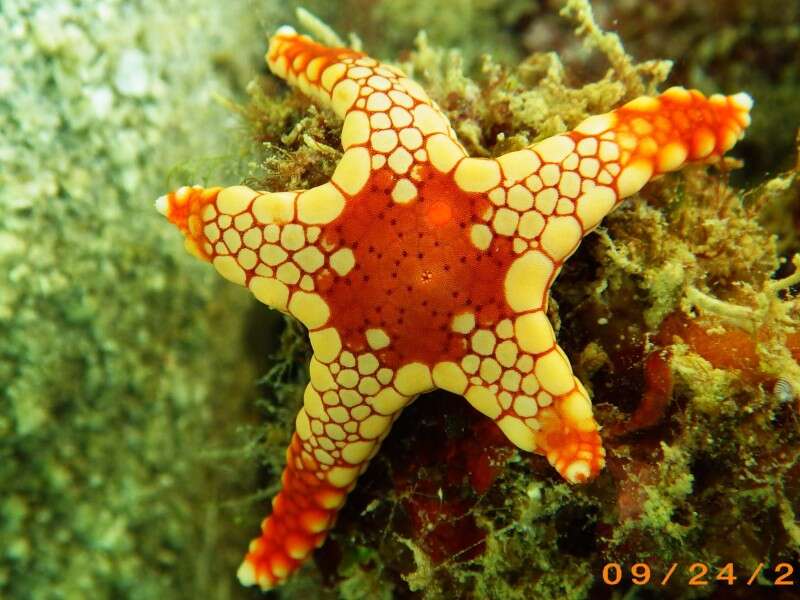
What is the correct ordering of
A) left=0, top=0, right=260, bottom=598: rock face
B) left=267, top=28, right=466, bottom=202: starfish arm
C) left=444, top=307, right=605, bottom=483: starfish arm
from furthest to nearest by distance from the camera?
left=0, top=0, right=260, bottom=598: rock face → left=267, top=28, right=466, bottom=202: starfish arm → left=444, top=307, right=605, bottom=483: starfish arm

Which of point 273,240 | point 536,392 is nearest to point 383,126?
point 273,240

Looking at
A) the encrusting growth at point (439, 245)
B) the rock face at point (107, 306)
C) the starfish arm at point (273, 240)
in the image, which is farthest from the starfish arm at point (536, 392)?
the rock face at point (107, 306)

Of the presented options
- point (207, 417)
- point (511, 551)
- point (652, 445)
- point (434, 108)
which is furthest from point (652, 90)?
point (207, 417)

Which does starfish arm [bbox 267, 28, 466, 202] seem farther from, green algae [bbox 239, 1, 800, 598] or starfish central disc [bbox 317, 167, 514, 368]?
green algae [bbox 239, 1, 800, 598]

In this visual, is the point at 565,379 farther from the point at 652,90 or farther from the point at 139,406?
the point at 139,406

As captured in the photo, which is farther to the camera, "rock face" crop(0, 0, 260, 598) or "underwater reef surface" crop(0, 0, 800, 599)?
"rock face" crop(0, 0, 260, 598)

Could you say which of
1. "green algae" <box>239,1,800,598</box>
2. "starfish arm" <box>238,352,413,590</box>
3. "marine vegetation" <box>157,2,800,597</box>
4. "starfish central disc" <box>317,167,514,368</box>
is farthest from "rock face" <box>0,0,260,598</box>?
"starfish central disc" <box>317,167,514,368</box>

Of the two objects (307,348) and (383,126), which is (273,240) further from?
(307,348)
